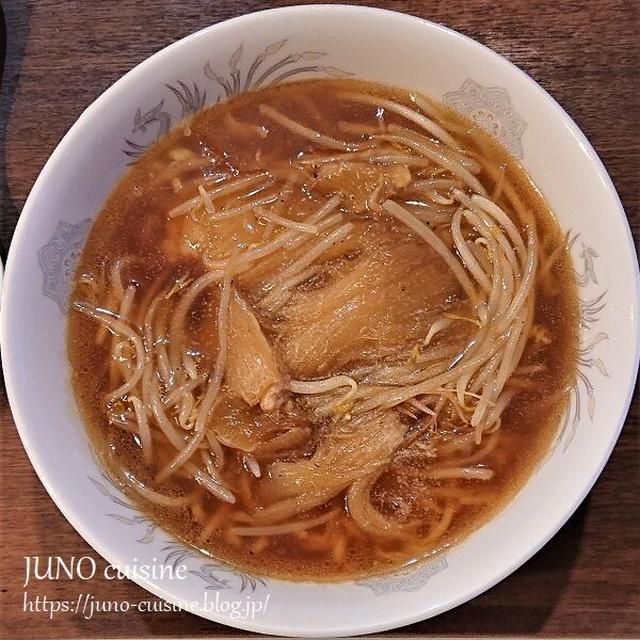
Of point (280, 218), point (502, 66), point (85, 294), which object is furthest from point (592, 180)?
point (85, 294)

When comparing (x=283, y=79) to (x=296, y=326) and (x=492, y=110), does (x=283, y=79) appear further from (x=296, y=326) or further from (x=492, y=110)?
(x=296, y=326)

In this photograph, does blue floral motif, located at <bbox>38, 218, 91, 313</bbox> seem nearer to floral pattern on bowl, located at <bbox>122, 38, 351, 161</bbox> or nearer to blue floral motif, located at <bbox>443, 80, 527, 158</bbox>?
floral pattern on bowl, located at <bbox>122, 38, 351, 161</bbox>

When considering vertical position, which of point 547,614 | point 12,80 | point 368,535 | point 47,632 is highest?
point 12,80

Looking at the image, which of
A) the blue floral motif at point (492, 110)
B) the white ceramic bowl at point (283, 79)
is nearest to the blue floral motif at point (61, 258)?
the white ceramic bowl at point (283, 79)

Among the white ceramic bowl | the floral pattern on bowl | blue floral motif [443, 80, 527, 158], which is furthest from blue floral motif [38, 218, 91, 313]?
blue floral motif [443, 80, 527, 158]

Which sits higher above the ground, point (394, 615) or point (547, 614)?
point (394, 615)

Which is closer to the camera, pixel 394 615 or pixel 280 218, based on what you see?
pixel 394 615

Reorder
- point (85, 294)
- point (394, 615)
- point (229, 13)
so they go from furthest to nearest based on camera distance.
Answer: point (229, 13), point (85, 294), point (394, 615)

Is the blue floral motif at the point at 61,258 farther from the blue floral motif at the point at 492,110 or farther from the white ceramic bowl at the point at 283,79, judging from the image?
the blue floral motif at the point at 492,110

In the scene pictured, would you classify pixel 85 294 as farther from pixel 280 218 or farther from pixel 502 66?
pixel 502 66
